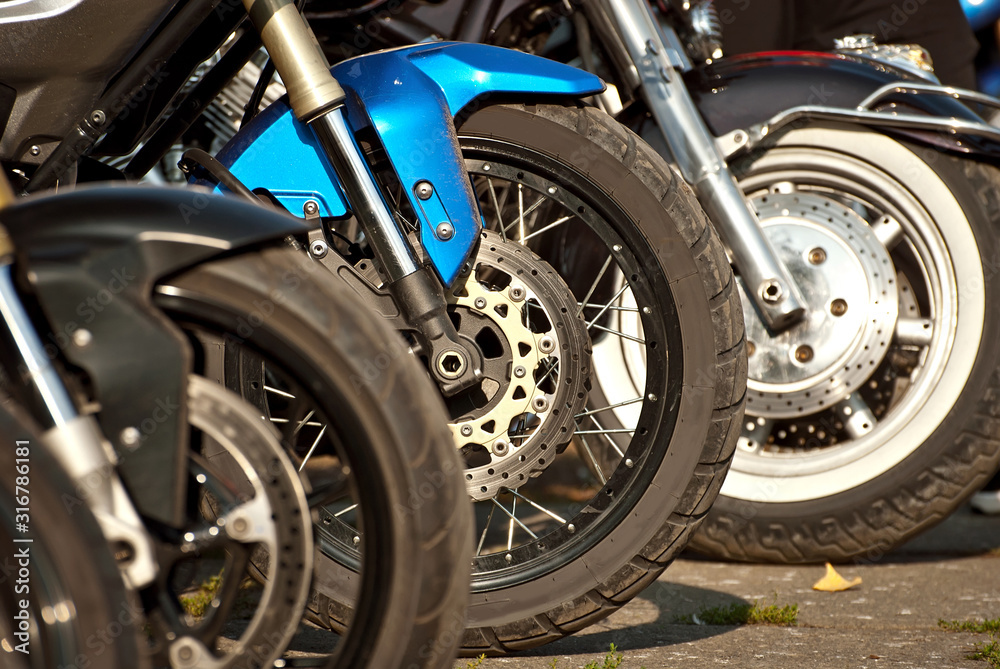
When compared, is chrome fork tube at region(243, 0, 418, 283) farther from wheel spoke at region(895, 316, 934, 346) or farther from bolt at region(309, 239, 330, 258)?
wheel spoke at region(895, 316, 934, 346)

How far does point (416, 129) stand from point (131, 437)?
89cm

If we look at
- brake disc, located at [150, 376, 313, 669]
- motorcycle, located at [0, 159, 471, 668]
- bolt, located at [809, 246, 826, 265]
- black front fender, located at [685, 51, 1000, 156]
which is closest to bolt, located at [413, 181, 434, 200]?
motorcycle, located at [0, 159, 471, 668]

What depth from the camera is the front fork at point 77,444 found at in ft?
3.24

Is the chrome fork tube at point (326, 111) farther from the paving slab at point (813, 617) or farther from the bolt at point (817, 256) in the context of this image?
the bolt at point (817, 256)

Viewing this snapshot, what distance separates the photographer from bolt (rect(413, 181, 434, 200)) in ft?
5.53

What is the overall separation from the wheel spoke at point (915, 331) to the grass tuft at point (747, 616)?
0.92 meters

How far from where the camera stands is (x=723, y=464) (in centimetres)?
174

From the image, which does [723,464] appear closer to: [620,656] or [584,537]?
[584,537]

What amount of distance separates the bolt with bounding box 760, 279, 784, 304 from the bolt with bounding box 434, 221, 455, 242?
38.2 inches

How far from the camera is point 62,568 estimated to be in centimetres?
92

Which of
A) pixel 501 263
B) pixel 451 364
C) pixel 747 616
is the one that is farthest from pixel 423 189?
pixel 747 616

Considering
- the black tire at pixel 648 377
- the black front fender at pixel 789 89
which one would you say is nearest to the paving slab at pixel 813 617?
the black tire at pixel 648 377

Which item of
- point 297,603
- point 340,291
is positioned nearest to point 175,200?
point 340,291

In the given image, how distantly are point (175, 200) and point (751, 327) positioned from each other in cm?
179
